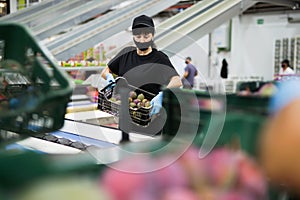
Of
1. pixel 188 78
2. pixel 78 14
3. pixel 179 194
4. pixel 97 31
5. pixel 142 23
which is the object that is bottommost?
pixel 179 194

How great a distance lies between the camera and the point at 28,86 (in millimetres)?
559

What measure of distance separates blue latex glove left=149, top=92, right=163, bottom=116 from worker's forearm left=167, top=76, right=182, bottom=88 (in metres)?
0.03

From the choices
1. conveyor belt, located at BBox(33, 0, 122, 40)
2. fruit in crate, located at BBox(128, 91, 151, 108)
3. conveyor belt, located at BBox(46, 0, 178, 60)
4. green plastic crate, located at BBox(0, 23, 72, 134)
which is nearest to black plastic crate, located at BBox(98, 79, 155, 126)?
fruit in crate, located at BBox(128, 91, 151, 108)

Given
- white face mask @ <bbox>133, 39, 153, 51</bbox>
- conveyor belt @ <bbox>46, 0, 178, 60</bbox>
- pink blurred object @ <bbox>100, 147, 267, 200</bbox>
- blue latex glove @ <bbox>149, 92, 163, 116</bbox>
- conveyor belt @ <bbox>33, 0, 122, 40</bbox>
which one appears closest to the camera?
pink blurred object @ <bbox>100, 147, 267, 200</bbox>

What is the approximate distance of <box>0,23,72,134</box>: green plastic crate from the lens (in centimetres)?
49

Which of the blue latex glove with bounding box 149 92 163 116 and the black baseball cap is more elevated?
the black baseball cap

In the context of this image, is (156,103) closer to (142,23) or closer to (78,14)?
(142,23)

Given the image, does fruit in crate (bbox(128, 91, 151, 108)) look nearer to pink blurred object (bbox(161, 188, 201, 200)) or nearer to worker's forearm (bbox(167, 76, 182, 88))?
worker's forearm (bbox(167, 76, 182, 88))

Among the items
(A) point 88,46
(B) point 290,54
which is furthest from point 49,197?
(B) point 290,54

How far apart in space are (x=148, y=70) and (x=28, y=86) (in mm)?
326

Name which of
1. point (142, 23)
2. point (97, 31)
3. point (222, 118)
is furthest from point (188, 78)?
point (97, 31)

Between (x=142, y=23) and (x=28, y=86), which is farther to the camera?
(x=142, y=23)

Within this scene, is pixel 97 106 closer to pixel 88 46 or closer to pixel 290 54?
A: pixel 88 46

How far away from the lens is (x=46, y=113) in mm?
504
